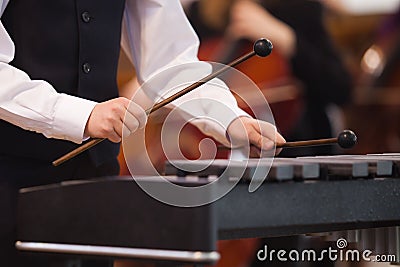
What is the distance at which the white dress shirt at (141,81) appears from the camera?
1375 mm

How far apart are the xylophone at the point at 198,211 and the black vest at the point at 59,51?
0.47 feet

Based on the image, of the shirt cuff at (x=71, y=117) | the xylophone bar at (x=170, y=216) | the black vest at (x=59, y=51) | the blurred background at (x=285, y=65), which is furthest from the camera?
the blurred background at (x=285, y=65)

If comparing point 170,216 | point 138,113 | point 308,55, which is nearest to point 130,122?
point 138,113

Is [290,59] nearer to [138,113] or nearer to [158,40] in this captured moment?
[158,40]

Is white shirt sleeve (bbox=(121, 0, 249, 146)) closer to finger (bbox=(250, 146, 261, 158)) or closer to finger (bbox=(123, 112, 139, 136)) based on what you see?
finger (bbox=(250, 146, 261, 158))

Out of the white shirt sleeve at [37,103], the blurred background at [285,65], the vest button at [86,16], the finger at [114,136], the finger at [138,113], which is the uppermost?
the blurred background at [285,65]

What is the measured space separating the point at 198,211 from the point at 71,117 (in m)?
0.25

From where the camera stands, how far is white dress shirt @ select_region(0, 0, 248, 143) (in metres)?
1.38

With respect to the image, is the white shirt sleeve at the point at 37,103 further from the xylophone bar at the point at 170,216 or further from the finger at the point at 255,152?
the finger at the point at 255,152

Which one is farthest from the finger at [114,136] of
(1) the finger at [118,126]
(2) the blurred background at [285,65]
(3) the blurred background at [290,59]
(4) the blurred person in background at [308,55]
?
(4) the blurred person in background at [308,55]

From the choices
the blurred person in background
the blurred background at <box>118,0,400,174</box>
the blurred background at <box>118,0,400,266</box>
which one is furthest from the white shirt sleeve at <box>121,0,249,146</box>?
the blurred person in background

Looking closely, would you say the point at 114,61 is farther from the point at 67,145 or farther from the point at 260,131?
the point at 260,131

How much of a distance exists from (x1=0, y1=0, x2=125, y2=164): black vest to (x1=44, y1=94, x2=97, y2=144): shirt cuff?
0.13 metres

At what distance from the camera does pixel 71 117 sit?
4.48ft
